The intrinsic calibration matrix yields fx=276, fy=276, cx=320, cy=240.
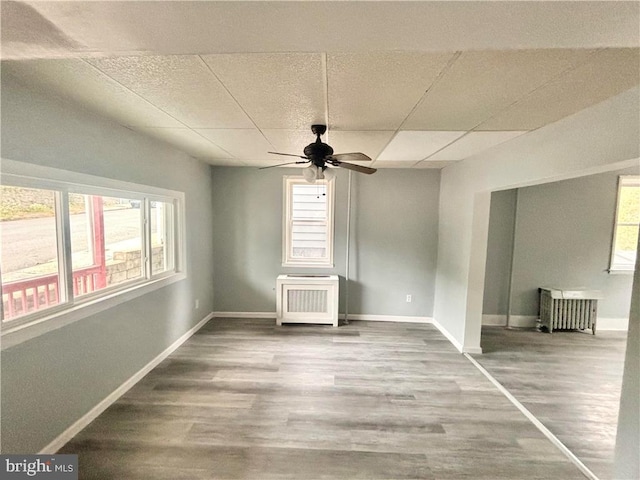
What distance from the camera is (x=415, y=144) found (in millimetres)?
2926

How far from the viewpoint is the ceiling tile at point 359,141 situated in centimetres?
257

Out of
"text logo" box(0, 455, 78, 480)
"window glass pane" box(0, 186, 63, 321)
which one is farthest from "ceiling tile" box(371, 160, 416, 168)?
"text logo" box(0, 455, 78, 480)

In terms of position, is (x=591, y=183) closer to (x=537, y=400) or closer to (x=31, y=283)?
(x=537, y=400)

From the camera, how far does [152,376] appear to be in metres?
2.84

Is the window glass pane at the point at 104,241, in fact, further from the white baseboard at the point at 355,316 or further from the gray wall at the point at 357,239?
the white baseboard at the point at 355,316

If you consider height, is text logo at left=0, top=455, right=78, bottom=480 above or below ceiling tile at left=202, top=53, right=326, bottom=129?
below

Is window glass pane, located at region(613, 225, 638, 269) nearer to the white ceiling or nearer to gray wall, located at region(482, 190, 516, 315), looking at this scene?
gray wall, located at region(482, 190, 516, 315)

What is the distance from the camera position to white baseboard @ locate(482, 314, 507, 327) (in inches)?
172

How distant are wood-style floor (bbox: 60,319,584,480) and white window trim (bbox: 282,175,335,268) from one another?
1.54 m

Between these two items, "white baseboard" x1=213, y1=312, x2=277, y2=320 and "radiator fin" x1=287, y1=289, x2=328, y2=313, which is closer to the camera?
"radiator fin" x1=287, y1=289, x2=328, y2=313

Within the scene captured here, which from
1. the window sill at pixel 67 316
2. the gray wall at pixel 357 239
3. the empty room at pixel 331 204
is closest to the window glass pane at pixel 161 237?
the empty room at pixel 331 204

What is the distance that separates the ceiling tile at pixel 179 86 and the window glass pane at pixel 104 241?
106cm

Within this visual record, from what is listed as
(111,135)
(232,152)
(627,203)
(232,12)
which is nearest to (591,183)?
(627,203)

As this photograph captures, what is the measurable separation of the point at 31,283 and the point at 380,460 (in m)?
2.65
